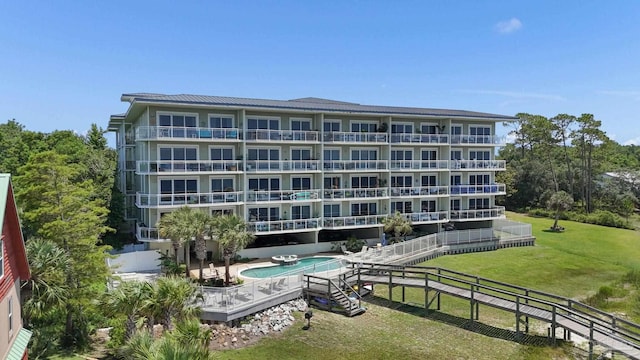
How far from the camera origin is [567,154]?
6384cm

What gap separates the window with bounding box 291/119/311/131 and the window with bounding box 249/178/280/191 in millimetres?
4337

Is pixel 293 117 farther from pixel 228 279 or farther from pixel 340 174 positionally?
pixel 228 279

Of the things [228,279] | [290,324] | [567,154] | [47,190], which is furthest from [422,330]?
[567,154]

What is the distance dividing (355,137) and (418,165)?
262 inches

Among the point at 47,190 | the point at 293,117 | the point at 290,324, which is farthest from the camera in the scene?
the point at 293,117

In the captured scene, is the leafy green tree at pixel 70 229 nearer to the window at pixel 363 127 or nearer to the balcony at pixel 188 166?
the balcony at pixel 188 166

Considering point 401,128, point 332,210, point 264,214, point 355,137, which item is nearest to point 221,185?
point 264,214

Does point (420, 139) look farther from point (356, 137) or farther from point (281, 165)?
point (281, 165)

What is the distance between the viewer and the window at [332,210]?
112ft

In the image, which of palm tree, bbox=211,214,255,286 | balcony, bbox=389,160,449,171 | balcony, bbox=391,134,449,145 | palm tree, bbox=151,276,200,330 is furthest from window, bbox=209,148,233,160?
palm tree, bbox=151,276,200,330

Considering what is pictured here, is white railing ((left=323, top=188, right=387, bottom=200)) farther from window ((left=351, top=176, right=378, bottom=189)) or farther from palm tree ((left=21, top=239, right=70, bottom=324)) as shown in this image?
palm tree ((left=21, top=239, right=70, bottom=324))

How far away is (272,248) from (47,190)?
15387 millimetres

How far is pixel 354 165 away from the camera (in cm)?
3403

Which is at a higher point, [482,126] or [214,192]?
[482,126]
